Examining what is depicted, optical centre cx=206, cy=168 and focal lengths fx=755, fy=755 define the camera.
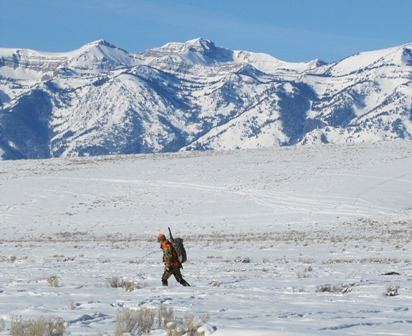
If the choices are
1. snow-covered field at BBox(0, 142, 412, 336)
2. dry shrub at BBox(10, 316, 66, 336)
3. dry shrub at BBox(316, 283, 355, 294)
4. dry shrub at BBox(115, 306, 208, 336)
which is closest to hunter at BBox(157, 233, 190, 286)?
snow-covered field at BBox(0, 142, 412, 336)

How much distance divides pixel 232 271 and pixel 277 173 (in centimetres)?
4447

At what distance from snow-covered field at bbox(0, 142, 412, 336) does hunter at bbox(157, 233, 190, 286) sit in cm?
37

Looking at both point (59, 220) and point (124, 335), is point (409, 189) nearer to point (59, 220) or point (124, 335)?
point (59, 220)

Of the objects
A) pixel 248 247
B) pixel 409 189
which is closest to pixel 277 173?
pixel 409 189

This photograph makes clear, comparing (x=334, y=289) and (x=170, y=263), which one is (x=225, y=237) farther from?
(x=334, y=289)

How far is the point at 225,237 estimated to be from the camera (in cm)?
4009

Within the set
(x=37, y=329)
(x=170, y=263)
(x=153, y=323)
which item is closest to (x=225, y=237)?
(x=170, y=263)

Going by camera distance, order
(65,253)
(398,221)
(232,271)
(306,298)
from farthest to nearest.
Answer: (398,221) < (65,253) < (232,271) < (306,298)

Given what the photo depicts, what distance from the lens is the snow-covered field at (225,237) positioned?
1170 cm

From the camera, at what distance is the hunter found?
16422 mm

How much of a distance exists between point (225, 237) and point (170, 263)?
2372 cm

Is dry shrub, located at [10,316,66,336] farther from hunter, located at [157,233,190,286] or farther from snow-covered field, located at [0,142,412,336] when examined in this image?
hunter, located at [157,233,190,286]

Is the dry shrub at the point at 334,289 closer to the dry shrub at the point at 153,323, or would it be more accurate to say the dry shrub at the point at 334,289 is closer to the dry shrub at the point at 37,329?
the dry shrub at the point at 153,323

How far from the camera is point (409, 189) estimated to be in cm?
5659
